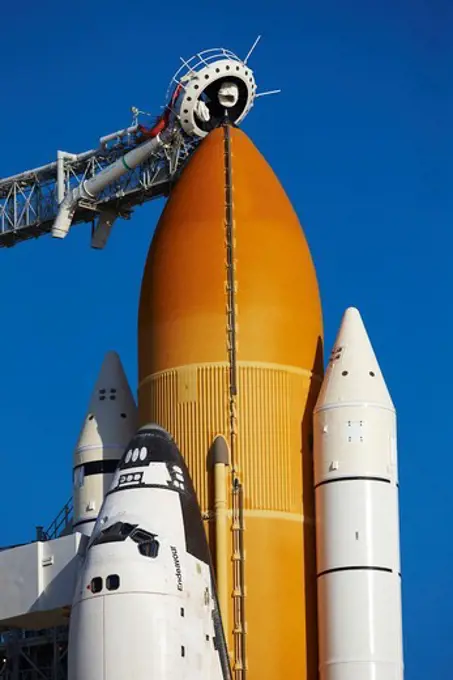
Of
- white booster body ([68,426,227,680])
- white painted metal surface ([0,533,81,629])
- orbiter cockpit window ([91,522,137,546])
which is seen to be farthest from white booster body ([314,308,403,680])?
orbiter cockpit window ([91,522,137,546])

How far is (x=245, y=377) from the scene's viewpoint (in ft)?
181

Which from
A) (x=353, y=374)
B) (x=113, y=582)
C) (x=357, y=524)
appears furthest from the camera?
(x=353, y=374)

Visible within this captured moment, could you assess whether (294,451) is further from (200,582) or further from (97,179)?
(97,179)

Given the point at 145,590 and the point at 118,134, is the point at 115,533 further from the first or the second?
the point at 118,134

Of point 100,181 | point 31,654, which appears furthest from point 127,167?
point 31,654

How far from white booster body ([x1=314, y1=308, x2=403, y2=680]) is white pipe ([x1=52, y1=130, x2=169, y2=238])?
11.3 m

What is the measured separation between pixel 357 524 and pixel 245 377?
4808 millimetres

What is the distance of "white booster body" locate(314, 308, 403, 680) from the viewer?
172 feet

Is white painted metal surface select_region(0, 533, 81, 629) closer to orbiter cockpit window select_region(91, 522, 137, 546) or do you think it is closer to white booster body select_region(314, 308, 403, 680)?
orbiter cockpit window select_region(91, 522, 137, 546)

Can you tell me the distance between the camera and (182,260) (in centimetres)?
5672

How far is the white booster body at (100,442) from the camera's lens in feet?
188

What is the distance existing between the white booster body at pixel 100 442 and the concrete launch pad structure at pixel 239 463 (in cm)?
5

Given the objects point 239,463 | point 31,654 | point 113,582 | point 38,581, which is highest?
point 239,463

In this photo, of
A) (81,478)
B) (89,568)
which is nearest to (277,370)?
(81,478)
